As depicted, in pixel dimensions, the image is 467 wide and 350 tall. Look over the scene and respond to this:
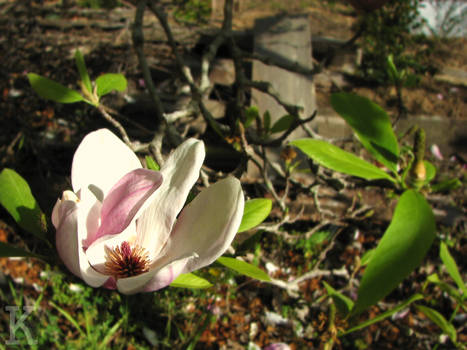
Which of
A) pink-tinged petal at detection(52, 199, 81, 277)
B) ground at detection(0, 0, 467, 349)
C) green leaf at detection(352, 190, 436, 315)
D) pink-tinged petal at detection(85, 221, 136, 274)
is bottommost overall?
ground at detection(0, 0, 467, 349)

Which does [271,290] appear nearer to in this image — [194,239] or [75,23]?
[194,239]

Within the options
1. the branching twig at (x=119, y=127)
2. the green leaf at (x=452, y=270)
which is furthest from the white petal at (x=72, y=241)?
the green leaf at (x=452, y=270)

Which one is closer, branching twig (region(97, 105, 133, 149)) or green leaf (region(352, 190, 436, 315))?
green leaf (region(352, 190, 436, 315))

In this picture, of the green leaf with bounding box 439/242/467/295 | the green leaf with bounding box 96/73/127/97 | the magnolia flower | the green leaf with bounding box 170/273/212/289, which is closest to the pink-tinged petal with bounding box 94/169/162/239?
the magnolia flower

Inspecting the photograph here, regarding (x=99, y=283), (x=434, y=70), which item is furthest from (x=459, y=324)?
(x=434, y=70)

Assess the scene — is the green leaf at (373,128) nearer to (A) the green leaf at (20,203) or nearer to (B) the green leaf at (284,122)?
(B) the green leaf at (284,122)

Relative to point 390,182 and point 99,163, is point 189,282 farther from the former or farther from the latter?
point 390,182

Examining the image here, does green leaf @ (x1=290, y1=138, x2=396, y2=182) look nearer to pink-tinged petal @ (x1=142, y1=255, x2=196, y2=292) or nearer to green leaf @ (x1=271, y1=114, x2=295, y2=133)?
green leaf @ (x1=271, y1=114, x2=295, y2=133)
